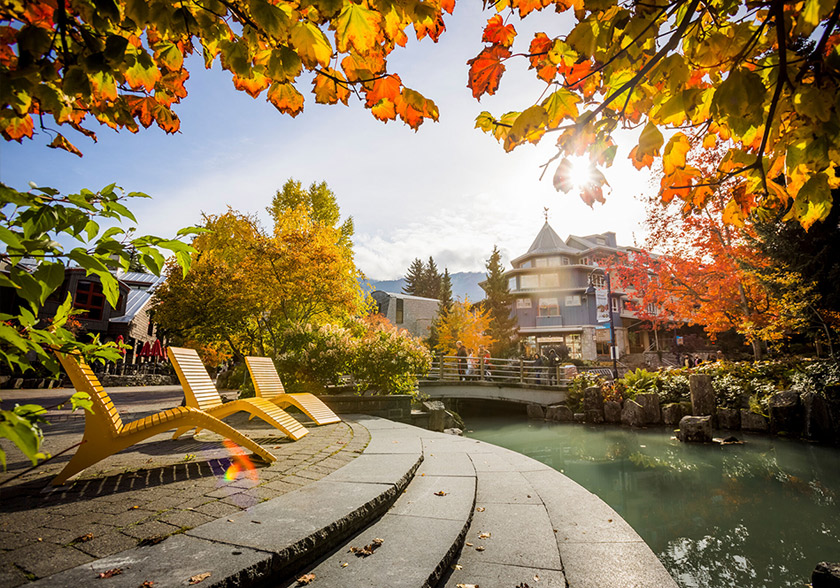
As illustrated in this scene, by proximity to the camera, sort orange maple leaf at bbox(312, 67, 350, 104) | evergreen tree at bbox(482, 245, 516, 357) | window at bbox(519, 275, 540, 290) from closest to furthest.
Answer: orange maple leaf at bbox(312, 67, 350, 104) → evergreen tree at bbox(482, 245, 516, 357) → window at bbox(519, 275, 540, 290)

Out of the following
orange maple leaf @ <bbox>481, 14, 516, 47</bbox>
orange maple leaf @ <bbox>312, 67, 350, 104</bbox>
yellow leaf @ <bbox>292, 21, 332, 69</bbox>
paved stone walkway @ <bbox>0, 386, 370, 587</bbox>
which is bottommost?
paved stone walkway @ <bbox>0, 386, 370, 587</bbox>

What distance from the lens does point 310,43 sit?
70.2 inches

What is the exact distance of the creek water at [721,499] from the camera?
11.6ft

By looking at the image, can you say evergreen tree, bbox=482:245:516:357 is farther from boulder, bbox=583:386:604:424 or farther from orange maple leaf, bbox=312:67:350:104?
orange maple leaf, bbox=312:67:350:104

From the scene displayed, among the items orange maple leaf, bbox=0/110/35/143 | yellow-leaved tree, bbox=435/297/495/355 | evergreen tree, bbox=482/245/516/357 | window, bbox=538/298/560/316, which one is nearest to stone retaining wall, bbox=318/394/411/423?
orange maple leaf, bbox=0/110/35/143

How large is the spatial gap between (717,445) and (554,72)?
9.98 metres

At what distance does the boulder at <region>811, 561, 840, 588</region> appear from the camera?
280 centimetres

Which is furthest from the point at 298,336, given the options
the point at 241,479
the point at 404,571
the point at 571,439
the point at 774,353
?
the point at 774,353

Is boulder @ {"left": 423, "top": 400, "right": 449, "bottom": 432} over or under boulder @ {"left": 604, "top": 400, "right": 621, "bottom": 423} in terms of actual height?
over

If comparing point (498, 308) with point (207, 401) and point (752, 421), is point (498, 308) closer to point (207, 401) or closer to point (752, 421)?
point (752, 421)

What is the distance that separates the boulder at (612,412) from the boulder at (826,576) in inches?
434

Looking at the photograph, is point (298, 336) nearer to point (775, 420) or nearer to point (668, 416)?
point (668, 416)

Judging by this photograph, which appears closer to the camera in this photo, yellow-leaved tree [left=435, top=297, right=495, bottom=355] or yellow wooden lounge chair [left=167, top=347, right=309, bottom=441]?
yellow wooden lounge chair [left=167, top=347, right=309, bottom=441]

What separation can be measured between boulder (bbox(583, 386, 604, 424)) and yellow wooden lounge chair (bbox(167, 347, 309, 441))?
11.5 meters
